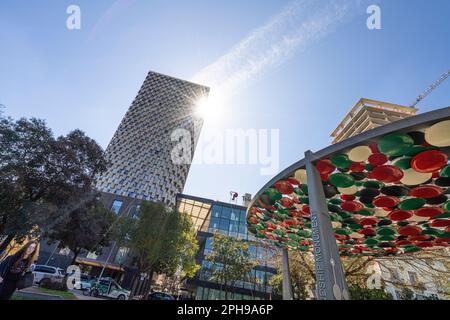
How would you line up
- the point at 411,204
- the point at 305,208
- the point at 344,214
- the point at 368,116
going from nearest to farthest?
the point at 411,204, the point at 305,208, the point at 344,214, the point at 368,116

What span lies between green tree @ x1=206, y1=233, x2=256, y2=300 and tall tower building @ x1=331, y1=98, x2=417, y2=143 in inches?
2482

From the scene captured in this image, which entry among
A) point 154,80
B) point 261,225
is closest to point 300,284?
point 261,225

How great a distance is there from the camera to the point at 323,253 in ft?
17.0

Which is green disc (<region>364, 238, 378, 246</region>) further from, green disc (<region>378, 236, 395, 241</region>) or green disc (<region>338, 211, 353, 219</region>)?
green disc (<region>338, 211, 353, 219</region>)

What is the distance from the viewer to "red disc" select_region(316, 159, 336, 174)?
20.8 feet

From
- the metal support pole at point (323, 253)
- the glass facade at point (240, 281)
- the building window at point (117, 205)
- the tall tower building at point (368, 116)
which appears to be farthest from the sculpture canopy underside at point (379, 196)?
the tall tower building at point (368, 116)

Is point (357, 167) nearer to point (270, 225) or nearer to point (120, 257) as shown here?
point (270, 225)

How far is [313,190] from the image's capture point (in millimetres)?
6117

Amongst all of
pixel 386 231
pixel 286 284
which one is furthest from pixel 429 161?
pixel 286 284

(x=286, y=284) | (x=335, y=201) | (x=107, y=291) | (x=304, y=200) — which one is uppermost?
(x=335, y=201)

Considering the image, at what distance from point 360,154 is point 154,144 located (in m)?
61.5

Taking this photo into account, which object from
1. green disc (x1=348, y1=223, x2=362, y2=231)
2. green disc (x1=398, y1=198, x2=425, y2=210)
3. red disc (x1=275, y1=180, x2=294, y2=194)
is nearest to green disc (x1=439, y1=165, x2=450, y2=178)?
green disc (x1=398, y1=198, x2=425, y2=210)

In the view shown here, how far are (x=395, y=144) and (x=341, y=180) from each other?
222cm

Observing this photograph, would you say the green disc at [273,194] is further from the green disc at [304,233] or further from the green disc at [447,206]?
the green disc at [447,206]
